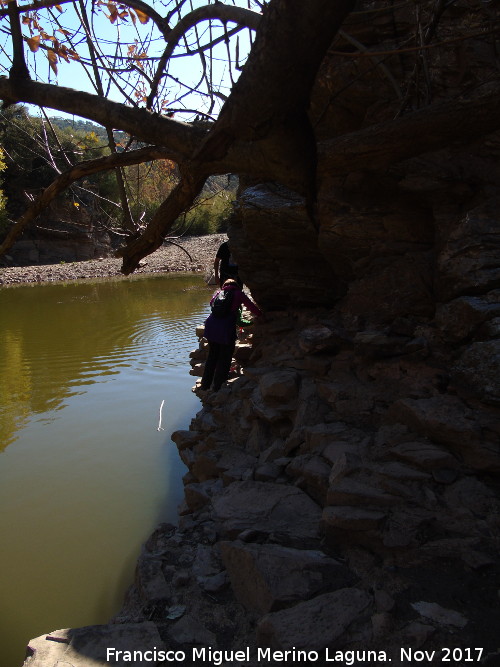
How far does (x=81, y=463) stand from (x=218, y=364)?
184 cm

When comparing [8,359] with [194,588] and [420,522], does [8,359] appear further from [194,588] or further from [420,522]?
[420,522]

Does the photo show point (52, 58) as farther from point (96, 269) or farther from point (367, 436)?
point (96, 269)

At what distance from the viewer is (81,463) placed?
536 centimetres

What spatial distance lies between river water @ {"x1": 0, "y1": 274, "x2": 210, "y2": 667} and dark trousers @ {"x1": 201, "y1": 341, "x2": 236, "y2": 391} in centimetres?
92

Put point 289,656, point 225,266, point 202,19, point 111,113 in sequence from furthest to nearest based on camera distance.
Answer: point 225,266 < point 202,19 < point 111,113 < point 289,656

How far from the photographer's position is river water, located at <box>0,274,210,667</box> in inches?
135

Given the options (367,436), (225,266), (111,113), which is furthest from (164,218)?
(225,266)

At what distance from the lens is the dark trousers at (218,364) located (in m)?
5.56

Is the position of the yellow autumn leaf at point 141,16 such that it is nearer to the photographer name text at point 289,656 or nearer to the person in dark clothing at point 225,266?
the person in dark clothing at point 225,266

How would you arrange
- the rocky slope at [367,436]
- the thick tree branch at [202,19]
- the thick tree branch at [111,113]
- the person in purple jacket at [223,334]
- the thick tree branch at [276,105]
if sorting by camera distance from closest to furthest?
the rocky slope at [367,436]
the thick tree branch at [276,105]
the thick tree branch at [111,113]
the thick tree branch at [202,19]
the person in purple jacket at [223,334]

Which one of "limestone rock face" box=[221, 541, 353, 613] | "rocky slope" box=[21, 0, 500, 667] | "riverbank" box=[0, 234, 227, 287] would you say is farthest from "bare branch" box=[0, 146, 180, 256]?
"riverbank" box=[0, 234, 227, 287]

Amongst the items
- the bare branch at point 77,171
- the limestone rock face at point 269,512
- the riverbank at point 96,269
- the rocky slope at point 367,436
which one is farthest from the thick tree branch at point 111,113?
the riverbank at point 96,269

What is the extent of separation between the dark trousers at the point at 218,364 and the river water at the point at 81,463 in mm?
917

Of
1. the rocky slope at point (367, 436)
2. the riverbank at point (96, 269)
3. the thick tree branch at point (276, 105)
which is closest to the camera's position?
the rocky slope at point (367, 436)
